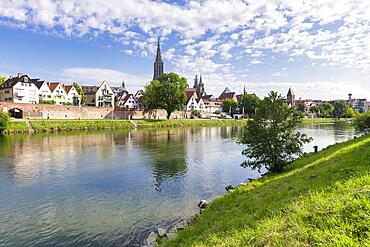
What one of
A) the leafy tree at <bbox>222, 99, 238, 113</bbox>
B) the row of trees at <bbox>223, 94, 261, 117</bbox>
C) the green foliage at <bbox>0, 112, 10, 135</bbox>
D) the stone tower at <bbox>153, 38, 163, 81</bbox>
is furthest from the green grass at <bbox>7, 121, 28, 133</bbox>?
the stone tower at <bbox>153, 38, 163, 81</bbox>

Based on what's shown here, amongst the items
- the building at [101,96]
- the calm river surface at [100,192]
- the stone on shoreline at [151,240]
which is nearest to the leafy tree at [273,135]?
the calm river surface at [100,192]

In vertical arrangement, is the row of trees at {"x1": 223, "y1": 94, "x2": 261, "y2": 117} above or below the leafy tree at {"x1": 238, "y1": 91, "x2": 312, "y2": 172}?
above

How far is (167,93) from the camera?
85500 mm

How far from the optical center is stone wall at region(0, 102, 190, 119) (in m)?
66.2

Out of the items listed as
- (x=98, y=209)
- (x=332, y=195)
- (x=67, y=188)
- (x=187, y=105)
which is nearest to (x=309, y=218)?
(x=332, y=195)

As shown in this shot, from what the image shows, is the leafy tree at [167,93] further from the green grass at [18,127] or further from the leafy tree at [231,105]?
the leafy tree at [231,105]

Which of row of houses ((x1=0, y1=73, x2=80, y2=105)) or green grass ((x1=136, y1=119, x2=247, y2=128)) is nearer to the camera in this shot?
green grass ((x1=136, y1=119, x2=247, y2=128))

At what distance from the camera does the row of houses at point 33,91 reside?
3167 inches

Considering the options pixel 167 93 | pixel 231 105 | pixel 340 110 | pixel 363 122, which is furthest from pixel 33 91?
pixel 340 110

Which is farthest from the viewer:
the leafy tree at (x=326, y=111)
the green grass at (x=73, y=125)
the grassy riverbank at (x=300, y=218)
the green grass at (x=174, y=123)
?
the leafy tree at (x=326, y=111)

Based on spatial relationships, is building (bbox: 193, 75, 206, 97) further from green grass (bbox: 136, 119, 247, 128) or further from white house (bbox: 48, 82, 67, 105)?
white house (bbox: 48, 82, 67, 105)

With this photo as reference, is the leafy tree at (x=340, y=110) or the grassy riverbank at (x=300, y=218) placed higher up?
the leafy tree at (x=340, y=110)

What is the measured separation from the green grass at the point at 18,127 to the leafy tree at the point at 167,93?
3837 cm

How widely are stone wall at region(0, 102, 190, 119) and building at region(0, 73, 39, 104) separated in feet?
53.0
